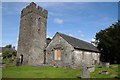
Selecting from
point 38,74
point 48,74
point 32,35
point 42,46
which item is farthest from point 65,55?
point 38,74

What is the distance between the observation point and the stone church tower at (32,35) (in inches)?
1379


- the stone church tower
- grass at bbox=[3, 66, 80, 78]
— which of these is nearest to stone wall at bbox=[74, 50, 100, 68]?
the stone church tower

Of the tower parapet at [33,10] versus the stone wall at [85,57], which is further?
the tower parapet at [33,10]

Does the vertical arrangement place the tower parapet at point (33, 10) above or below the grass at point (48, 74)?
above

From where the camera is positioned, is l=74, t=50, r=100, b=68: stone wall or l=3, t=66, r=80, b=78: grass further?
l=74, t=50, r=100, b=68: stone wall

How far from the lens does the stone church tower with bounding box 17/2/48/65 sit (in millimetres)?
35031

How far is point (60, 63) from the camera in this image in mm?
32875

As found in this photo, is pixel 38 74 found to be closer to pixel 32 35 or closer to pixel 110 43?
pixel 32 35

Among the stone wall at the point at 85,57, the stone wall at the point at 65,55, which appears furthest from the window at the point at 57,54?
the stone wall at the point at 85,57

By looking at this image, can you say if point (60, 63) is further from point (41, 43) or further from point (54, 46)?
point (41, 43)

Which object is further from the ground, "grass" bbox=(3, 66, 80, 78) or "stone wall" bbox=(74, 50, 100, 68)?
"stone wall" bbox=(74, 50, 100, 68)

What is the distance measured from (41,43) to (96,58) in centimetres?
1501

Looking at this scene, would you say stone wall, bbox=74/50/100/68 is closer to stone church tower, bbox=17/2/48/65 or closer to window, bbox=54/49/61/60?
window, bbox=54/49/61/60

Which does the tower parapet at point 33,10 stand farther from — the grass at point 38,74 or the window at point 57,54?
the grass at point 38,74
